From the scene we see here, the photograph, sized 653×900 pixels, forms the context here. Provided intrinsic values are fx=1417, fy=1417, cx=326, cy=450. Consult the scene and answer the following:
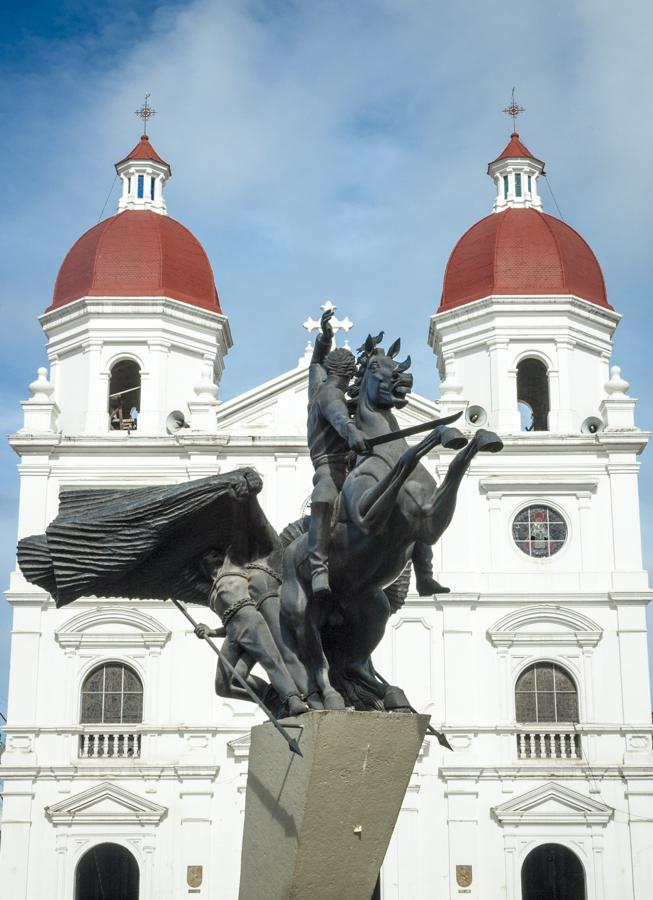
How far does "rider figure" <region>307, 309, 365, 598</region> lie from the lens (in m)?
6.84

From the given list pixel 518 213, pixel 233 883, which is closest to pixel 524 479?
pixel 518 213

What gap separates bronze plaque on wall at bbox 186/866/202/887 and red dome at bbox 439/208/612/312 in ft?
40.7

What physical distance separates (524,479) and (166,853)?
9.89m

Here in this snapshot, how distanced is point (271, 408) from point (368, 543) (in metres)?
22.1

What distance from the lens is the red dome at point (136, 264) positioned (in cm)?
2976

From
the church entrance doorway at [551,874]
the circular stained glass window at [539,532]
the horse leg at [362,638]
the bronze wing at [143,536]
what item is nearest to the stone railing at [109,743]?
the church entrance doorway at [551,874]

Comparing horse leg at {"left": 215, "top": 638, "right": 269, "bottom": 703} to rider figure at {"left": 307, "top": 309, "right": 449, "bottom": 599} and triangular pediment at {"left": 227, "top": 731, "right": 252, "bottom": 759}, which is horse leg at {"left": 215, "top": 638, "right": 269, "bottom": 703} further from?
triangular pediment at {"left": 227, "top": 731, "right": 252, "bottom": 759}

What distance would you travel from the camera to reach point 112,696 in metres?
27.1

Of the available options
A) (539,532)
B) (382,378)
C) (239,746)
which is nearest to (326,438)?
(382,378)

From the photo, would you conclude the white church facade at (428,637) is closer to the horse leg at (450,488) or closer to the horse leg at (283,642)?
the horse leg at (283,642)

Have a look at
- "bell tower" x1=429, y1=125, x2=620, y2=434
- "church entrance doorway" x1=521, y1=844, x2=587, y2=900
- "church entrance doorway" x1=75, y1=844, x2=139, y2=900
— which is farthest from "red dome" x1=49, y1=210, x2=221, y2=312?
"church entrance doorway" x1=521, y1=844, x2=587, y2=900

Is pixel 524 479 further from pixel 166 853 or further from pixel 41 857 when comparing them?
pixel 41 857

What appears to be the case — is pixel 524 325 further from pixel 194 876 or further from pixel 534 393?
pixel 194 876

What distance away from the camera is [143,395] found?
1140 inches
